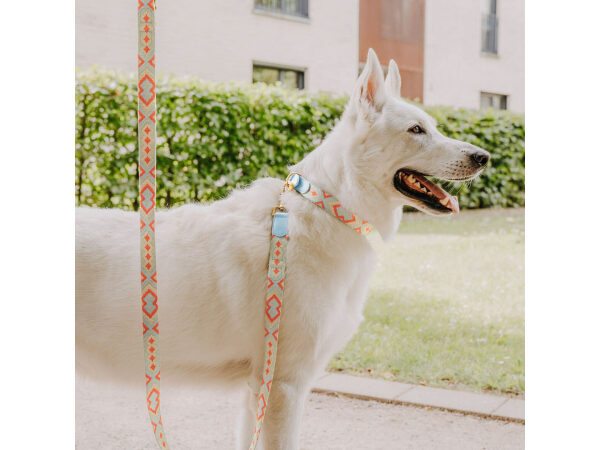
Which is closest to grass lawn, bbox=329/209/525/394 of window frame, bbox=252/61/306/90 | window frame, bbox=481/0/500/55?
window frame, bbox=252/61/306/90

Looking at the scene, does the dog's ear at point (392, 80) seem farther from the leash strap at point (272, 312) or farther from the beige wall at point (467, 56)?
the beige wall at point (467, 56)

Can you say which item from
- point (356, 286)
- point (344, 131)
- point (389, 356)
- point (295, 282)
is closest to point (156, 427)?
point (295, 282)

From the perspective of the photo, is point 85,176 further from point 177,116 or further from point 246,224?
point 246,224

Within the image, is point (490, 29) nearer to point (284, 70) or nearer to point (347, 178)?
point (284, 70)

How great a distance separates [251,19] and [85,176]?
6547 millimetres

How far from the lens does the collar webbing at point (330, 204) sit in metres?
2.14

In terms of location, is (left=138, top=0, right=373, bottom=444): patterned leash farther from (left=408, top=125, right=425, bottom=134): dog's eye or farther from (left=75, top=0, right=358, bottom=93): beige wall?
(left=75, top=0, right=358, bottom=93): beige wall

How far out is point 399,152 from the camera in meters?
2.20

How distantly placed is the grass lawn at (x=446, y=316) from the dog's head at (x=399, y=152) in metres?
1.77

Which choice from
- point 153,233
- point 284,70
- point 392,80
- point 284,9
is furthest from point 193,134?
point 284,9

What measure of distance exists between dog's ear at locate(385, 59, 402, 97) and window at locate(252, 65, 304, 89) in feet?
33.9

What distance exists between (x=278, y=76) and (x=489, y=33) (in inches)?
277

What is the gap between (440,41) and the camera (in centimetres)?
1535
